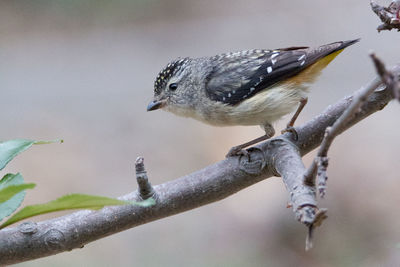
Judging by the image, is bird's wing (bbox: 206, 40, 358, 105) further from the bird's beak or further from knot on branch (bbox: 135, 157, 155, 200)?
knot on branch (bbox: 135, 157, 155, 200)

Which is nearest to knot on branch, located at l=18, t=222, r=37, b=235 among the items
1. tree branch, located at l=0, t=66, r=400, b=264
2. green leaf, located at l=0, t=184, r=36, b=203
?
tree branch, located at l=0, t=66, r=400, b=264

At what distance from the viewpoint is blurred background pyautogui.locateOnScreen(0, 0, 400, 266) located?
21.3 feet

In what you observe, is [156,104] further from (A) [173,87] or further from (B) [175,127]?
(B) [175,127]

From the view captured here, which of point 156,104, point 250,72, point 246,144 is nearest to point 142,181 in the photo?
point 246,144

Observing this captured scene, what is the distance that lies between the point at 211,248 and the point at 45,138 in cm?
361

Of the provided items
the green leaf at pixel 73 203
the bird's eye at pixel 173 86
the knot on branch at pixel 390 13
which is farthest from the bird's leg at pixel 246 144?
the green leaf at pixel 73 203

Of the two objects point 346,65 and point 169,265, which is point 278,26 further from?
point 169,265

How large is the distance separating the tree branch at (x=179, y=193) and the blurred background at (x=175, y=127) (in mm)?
2230

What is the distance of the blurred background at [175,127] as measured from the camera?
648cm

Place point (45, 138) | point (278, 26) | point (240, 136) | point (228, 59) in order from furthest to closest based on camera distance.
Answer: point (278, 26)
point (45, 138)
point (240, 136)
point (228, 59)

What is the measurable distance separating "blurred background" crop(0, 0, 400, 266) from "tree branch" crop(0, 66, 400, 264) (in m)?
2.23

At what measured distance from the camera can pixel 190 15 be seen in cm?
1254

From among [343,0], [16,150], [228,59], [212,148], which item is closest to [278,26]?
[343,0]

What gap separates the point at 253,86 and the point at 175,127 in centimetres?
498
